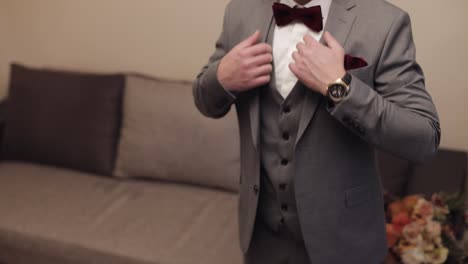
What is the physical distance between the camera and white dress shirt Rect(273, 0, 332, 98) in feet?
3.63

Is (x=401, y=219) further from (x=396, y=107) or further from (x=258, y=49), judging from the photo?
(x=258, y=49)

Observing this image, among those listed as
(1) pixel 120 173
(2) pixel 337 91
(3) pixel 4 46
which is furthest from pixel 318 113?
(3) pixel 4 46

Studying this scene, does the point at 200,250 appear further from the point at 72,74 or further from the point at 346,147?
the point at 72,74

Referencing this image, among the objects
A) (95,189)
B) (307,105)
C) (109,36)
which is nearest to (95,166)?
(95,189)

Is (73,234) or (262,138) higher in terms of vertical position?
(262,138)

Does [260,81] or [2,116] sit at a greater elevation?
[260,81]

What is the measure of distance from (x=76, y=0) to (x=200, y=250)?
1.57 meters

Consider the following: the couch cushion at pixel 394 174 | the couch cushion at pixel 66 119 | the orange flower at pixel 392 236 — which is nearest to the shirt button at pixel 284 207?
the orange flower at pixel 392 236

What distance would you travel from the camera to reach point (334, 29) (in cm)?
106

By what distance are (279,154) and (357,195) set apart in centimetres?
21

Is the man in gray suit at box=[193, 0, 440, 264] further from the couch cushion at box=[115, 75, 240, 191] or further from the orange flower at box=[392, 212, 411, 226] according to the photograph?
the couch cushion at box=[115, 75, 240, 191]

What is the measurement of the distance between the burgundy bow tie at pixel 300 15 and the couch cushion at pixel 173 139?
1139 mm

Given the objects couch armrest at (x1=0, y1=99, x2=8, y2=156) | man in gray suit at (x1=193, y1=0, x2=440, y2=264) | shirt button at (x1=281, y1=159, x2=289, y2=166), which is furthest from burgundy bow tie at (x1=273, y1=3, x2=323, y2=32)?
couch armrest at (x1=0, y1=99, x2=8, y2=156)

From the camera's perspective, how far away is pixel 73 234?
6.37 ft
